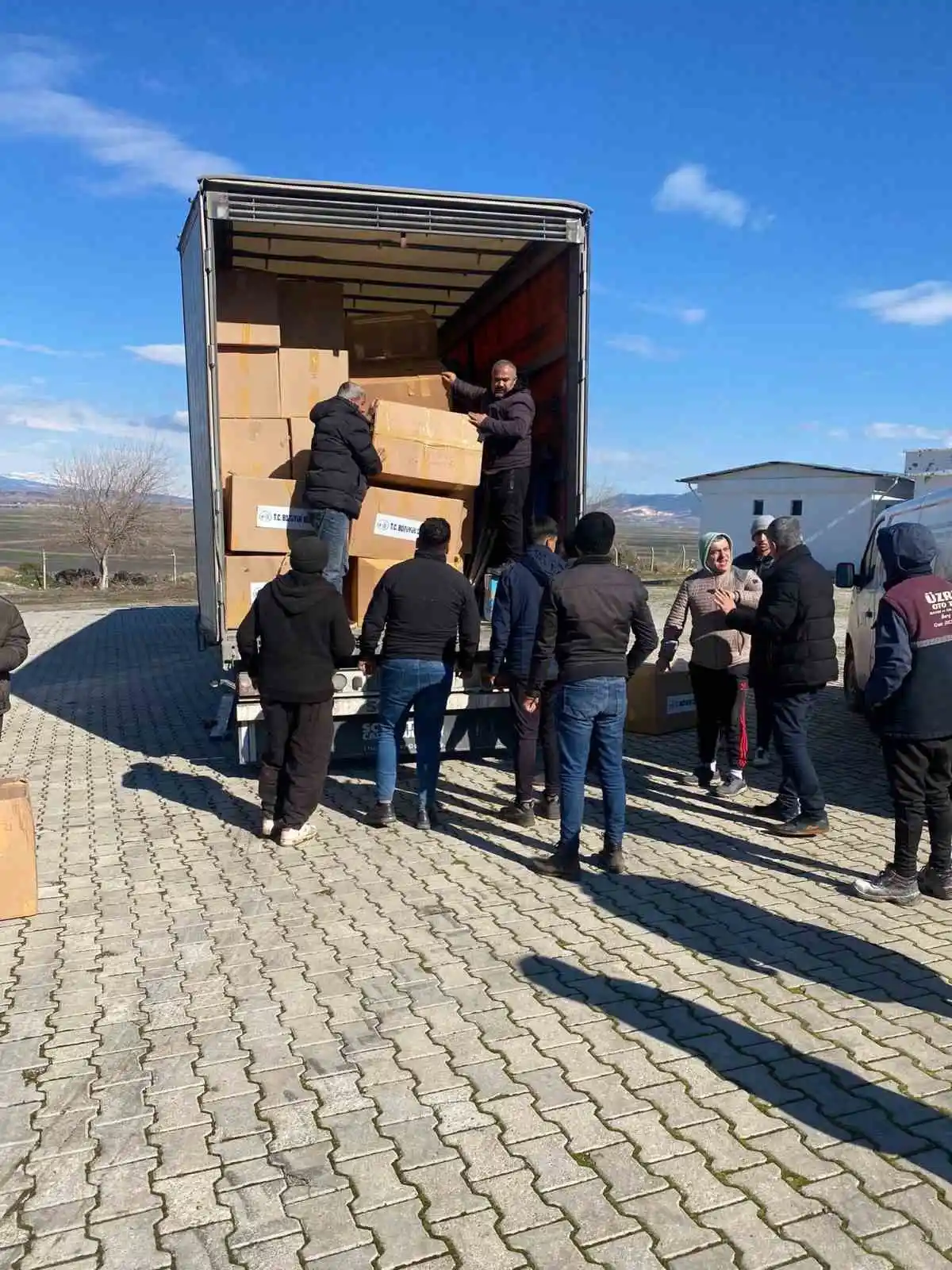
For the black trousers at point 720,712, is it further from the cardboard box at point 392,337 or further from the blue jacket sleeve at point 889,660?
the cardboard box at point 392,337

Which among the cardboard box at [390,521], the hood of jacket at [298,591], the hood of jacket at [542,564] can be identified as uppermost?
the cardboard box at [390,521]

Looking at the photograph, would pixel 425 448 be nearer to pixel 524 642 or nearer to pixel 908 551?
pixel 524 642

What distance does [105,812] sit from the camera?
6.21m

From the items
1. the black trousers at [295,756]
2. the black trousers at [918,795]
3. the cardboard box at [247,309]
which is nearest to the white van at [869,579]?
the black trousers at [918,795]

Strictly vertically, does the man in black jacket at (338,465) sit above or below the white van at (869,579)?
above

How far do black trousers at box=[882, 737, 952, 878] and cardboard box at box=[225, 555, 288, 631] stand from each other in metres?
4.12

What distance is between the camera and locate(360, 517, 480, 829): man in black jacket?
5520mm

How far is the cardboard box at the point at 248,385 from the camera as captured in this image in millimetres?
6961

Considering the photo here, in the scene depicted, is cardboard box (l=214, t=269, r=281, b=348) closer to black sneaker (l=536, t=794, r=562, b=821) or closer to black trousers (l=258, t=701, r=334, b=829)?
black trousers (l=258, t=701, r=334, b=829)

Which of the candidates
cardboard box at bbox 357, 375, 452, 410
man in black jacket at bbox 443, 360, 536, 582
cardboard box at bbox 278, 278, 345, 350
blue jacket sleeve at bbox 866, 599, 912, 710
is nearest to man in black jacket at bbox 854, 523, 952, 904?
blue jacket sleeve at bbox 866, 599, 912, 710

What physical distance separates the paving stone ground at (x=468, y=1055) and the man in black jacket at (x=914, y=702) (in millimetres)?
244

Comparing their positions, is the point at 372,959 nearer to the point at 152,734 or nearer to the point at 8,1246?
the point at 8,1246

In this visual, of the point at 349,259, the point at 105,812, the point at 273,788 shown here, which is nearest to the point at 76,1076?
the point at 273,788

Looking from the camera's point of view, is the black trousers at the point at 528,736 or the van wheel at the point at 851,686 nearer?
the black trousers at the point at 528,736
